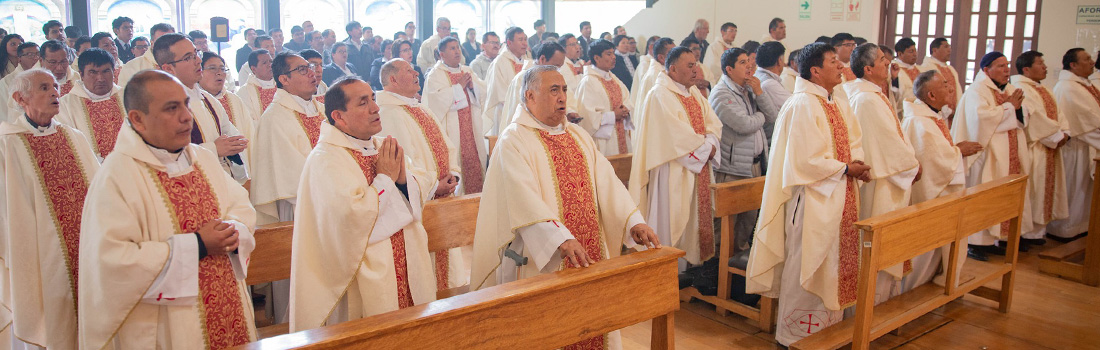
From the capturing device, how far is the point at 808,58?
4.13 m

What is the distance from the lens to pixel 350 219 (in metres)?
2.75

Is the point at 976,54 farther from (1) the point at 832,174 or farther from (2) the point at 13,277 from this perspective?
(2) the point at 13,277

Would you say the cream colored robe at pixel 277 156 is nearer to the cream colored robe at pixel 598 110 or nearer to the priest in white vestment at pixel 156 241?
the priest in white vestment at pixel 156 241

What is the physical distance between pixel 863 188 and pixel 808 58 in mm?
901

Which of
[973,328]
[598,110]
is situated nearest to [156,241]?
[973,328]

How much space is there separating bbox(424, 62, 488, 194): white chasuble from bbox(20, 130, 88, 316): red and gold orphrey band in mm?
3427

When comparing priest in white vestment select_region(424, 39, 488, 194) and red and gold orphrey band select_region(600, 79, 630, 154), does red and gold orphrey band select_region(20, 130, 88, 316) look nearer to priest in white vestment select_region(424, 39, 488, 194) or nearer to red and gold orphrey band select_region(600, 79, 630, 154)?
priest in white vestment select_region(424, 39, 488, 194)

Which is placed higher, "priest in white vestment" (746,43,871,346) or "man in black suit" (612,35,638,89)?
"man in black suit" (612,35,638,89)

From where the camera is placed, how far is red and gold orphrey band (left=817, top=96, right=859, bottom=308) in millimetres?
4066

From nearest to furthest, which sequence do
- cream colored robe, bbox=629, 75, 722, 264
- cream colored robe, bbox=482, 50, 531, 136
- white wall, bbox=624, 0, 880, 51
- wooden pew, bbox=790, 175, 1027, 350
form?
wooden pew, bbox=790, 175, 1027, 350
cream colored robe, bbox=629, 75, 722, 264
cream colored robe, bbox=482, 50, 531, 136
white wall, bbox=624, 0, 880, 51

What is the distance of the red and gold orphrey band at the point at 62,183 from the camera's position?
329 cm

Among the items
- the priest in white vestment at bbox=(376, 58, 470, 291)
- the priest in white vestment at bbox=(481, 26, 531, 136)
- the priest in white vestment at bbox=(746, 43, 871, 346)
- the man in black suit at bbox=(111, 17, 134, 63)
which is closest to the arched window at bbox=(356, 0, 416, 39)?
the man in black suit at bbox=(111, 17, 134, 63)

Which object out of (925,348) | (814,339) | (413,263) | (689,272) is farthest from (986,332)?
(413,263)

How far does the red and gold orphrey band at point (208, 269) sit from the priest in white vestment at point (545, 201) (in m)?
0.98
